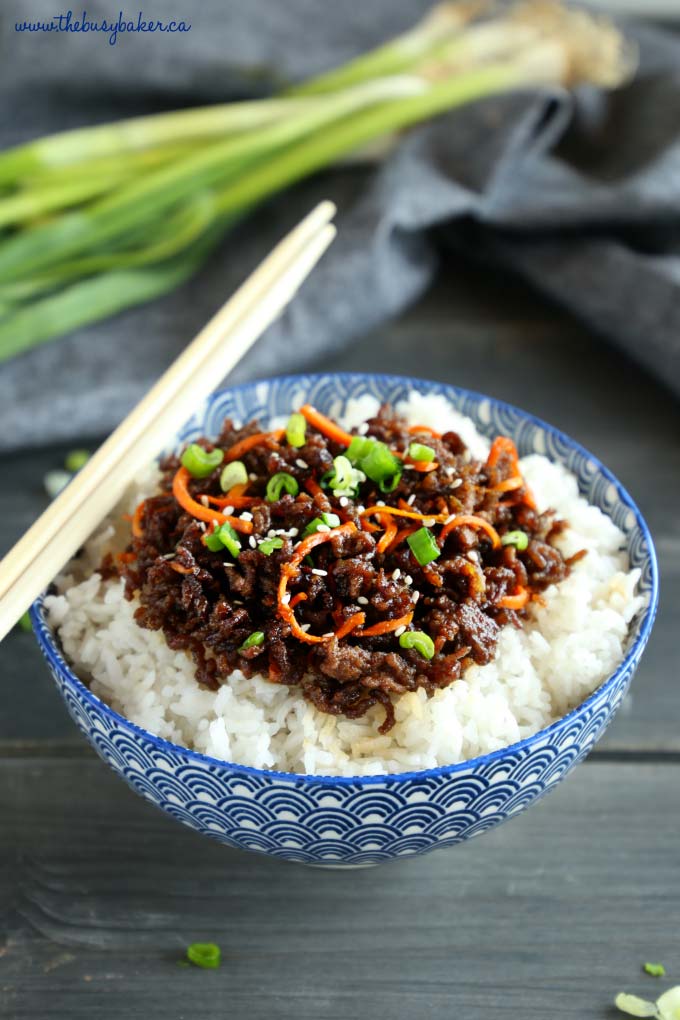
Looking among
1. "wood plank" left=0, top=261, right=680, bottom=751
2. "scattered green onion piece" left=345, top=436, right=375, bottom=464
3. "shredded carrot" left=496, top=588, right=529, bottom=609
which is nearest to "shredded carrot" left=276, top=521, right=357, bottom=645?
"scattered green onion piece" left=345, top=436, right=375, bottom=464

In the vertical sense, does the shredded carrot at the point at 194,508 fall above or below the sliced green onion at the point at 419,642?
below

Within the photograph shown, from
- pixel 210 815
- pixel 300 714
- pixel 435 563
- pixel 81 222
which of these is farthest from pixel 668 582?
pixel 81 222

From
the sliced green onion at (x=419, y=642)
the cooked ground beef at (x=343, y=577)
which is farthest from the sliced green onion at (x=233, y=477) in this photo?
the sliced green onion at (x=419, y=642)

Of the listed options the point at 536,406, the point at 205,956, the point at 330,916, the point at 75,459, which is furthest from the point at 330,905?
the point at 536,406

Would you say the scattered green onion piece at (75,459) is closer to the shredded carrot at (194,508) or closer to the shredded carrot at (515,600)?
the shredded carrot at (194,508)

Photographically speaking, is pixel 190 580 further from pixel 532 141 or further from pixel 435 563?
pixel 532 141
